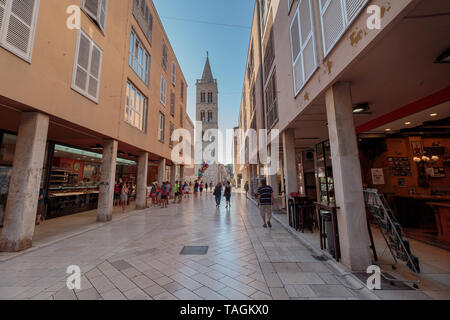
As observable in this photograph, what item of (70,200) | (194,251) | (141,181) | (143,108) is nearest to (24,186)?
(194,251)

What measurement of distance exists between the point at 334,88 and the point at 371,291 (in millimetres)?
3834

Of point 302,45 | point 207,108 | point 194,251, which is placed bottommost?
point 194,251

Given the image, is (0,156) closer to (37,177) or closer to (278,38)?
(37,177)

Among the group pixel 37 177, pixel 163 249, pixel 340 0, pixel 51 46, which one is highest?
pixel 51 46

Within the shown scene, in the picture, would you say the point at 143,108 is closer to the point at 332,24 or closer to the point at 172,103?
the point at 172,103

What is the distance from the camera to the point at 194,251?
4809 mm

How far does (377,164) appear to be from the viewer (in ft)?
27.0

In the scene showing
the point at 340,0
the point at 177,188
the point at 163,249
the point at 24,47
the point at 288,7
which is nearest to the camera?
the point at 340,0

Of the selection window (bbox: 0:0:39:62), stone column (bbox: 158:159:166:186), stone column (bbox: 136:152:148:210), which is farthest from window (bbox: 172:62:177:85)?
window (bbox: 0:0:39:62)

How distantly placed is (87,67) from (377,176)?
1285cm

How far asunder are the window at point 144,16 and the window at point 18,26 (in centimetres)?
732
